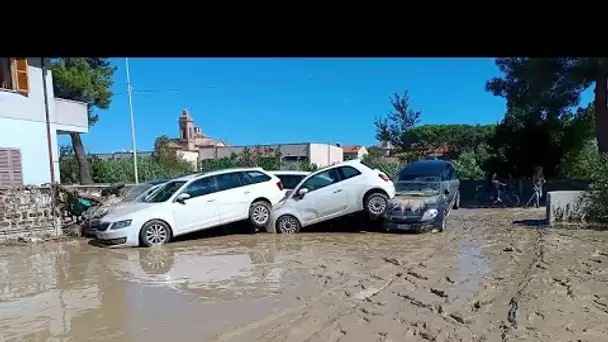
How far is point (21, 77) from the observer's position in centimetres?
1455

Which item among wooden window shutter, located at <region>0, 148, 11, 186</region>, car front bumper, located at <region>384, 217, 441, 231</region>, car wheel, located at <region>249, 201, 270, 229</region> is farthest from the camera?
wooden window shutter, located at <region>0, 148, 11, 186</region>

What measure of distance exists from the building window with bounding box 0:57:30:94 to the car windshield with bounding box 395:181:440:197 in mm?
12351

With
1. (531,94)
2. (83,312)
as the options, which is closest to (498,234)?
(83,312)

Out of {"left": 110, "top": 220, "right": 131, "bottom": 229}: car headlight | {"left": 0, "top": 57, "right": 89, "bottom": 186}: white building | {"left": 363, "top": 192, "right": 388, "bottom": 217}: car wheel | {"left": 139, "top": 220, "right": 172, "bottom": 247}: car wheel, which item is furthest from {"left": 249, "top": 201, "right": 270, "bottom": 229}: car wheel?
{"left": 0, "top": 57, "right": 89, "bottom": 186}: white building

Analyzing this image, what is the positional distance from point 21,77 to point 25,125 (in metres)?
1.57

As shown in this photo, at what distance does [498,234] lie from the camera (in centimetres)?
1083

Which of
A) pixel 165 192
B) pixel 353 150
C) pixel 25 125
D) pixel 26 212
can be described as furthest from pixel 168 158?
pixel 353 150

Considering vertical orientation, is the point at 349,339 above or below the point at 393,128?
below

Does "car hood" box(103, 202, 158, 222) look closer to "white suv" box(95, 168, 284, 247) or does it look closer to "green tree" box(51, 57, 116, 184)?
"white suv" box(95, 168, 284, 247)

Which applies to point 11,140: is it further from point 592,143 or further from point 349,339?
point 592,143

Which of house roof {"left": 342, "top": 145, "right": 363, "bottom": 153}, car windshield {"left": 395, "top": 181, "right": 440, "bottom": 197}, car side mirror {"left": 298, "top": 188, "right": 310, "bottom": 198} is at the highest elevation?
house roof {"left": 342, "top": 145, "right": 363, "bottom": 153}

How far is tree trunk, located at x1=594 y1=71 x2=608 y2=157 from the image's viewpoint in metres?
18.6
